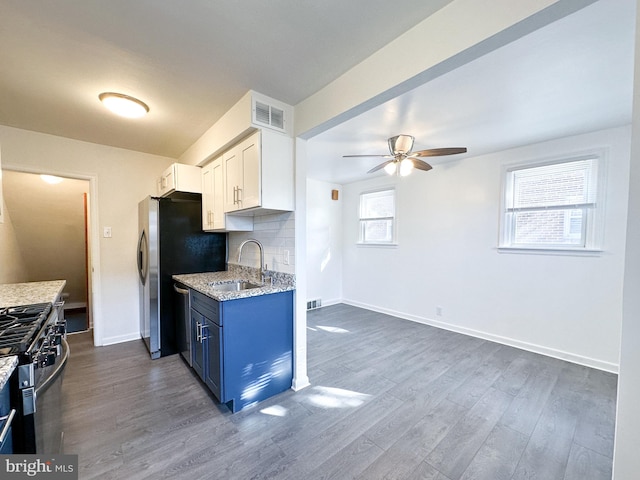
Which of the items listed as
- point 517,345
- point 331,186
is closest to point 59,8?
point 331,186

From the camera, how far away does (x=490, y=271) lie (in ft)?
11.5

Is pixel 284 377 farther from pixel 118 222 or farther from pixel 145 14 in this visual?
pixel 118 222

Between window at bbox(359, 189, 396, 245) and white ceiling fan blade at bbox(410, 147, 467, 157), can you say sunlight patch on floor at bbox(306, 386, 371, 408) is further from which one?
window at bbox(359, 189, 396, 245)

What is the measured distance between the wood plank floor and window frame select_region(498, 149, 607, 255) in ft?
4.10

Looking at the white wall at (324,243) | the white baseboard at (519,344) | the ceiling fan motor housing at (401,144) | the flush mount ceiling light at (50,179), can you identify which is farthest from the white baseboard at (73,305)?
the ceiling fan motor housing at (401,144)

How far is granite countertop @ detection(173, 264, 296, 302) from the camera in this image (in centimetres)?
208

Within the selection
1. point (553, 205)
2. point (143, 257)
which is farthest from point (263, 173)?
point (553, 205)

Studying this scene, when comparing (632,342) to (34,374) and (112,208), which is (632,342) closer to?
(34,374)

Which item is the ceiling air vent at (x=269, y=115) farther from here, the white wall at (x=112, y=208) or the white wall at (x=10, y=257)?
the white wall at (x=10, y=257)

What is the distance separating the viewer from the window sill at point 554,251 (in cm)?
278

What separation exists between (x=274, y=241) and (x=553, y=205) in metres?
3.19

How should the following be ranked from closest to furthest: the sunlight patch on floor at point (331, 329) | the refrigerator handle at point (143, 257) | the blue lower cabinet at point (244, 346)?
1. the blue lower cabinet at point (244, 346)
2. the refrigerator handle at point (143, 257)
3. the sunlight patch on floor at point (331, 329)

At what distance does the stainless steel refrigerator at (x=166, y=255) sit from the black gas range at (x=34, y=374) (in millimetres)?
1466

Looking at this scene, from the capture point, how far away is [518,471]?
1546 mm
